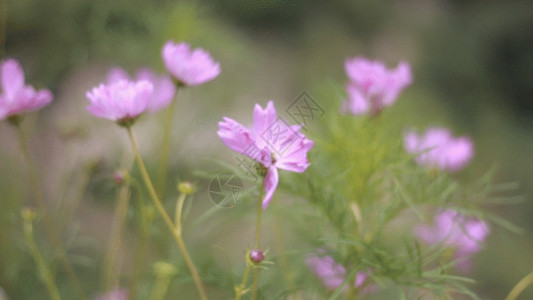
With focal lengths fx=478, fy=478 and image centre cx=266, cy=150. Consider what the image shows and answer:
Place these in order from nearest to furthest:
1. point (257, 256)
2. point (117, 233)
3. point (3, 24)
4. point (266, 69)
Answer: point (257, 256)
point (117, 233)
point (3, 24)
point (266, 69)

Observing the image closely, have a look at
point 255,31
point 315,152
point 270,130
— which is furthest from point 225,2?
point 270,130

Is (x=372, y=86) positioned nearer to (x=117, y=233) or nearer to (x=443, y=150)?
(x=443, y=150)

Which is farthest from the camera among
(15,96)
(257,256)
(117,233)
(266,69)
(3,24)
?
(266,69)

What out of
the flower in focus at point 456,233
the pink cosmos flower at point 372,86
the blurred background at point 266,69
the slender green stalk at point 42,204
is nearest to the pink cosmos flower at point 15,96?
the slender green stalk at point 42,204

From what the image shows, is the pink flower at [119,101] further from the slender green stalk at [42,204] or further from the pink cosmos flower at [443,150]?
the pink cosmos flower at [443,150]

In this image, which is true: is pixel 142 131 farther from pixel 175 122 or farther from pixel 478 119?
pixel 478 119

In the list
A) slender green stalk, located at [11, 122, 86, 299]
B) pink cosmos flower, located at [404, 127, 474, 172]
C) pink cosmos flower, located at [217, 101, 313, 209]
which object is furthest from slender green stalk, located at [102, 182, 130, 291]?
pink cosmos flower, located at [404, 127, 474, 172]

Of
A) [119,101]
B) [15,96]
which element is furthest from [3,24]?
[119,101]

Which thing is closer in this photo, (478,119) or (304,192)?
(304,192)
